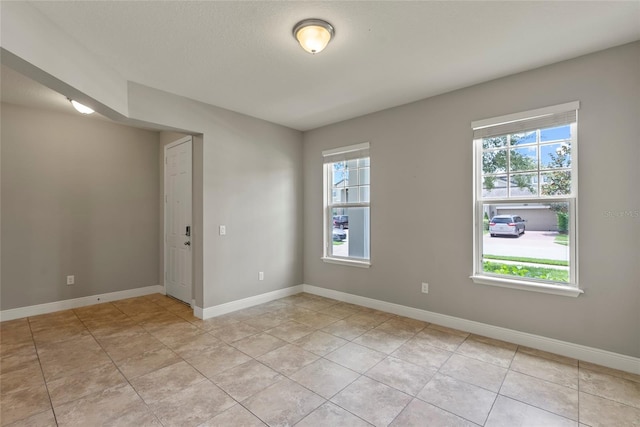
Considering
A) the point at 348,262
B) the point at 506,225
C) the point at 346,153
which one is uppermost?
the point at 346,153

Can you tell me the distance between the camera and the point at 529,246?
115 inches

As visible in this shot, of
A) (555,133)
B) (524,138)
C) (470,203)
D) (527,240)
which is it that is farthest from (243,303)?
(555,133)

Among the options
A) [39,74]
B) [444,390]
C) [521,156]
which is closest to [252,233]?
[39,74]

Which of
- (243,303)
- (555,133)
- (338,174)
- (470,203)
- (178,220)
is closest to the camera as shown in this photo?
(555,133)

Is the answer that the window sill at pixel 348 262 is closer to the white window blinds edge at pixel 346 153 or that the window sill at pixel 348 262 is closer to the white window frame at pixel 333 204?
the white window frame at pixel 333 204

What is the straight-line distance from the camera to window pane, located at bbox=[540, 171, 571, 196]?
8.86ft

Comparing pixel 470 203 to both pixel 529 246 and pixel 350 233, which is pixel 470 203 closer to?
pixel 529 246

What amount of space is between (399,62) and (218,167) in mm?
2493

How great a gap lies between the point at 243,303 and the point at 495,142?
368cm

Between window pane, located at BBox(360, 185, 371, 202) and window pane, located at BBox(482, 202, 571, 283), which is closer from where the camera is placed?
window pane, located at BBox(482, 202, 571, 283)

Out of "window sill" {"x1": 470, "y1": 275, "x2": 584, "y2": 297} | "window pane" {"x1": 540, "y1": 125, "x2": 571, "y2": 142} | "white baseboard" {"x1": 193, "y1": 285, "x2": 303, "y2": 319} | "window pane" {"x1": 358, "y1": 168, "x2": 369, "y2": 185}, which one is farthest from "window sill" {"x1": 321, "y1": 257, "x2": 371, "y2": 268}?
"window pane" {"x1": 540, "y1": 125, "x2": 571, "y2": 142}

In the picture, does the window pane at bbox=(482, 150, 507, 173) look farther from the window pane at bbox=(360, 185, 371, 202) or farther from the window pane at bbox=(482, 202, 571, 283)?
the window pane at bbox=(360, 185, 371, 202)

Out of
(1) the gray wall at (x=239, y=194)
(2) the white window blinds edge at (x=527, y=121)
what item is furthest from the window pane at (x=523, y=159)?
Answer: (1) the gray wall at (x=239, y=194)

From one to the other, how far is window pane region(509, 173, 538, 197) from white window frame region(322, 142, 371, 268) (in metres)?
1.71
